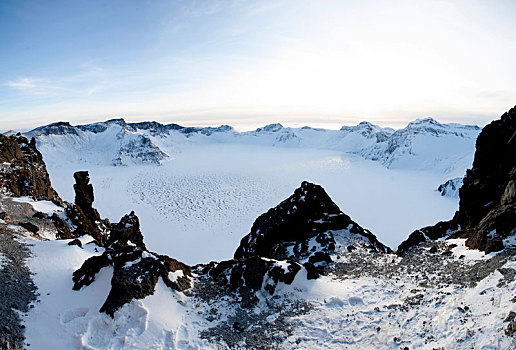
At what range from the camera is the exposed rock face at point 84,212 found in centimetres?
3000

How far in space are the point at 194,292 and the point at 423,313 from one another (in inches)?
400

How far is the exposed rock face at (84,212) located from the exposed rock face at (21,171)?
135 inches

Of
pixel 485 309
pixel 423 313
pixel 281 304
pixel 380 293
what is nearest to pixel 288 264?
pixel 281 304

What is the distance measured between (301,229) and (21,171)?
32.2m

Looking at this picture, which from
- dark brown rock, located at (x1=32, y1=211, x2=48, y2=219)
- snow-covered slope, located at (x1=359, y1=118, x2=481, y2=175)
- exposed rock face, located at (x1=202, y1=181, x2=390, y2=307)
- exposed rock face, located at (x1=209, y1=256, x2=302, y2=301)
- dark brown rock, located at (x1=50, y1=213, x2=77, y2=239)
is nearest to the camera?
exposed rock face, located at (x1=209, y1=256, x2=302, y2=301)

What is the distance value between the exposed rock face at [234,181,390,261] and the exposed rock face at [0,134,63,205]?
2518cm

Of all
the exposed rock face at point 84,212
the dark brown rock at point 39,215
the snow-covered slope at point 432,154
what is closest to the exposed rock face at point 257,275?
the dark brown rock at point 39,215

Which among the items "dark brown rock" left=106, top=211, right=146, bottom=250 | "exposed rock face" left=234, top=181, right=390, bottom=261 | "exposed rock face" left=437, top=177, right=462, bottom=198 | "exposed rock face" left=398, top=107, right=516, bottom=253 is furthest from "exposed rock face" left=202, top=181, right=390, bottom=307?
"exposed rock face" left=437, top=177, right=462, bottom=198

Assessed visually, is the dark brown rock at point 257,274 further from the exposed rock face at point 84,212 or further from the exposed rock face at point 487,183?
the exposed rock face at point 84,212

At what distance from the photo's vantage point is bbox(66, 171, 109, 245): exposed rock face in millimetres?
30000

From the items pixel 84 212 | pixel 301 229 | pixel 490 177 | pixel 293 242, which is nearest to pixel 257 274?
pixel 293 242

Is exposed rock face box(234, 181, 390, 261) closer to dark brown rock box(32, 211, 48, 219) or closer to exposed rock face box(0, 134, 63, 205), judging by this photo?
dark brown rock box(32, 211, 48, 219)

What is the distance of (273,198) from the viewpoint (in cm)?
7875

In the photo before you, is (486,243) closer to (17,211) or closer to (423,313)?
(423,313)
